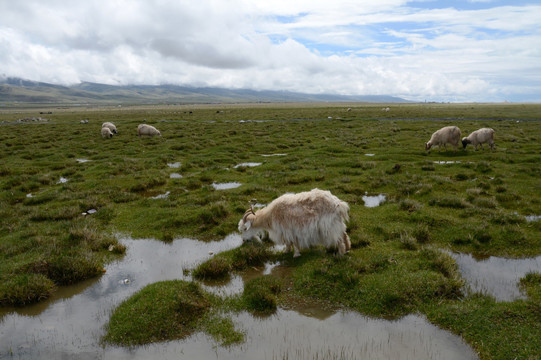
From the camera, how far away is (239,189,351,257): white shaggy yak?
28.0 ft

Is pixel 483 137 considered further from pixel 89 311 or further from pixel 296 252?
pixel 89 311

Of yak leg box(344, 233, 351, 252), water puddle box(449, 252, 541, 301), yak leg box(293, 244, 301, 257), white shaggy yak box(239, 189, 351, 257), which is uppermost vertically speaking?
white shaggy yak box(239, 189, 351, 257)

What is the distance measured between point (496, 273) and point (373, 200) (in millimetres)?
6447

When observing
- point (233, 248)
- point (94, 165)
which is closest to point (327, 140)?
point (94, 165)

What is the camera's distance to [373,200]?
14.0m

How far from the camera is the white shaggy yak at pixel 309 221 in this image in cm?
852

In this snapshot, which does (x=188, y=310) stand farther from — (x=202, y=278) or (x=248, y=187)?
(x=248, y=187)

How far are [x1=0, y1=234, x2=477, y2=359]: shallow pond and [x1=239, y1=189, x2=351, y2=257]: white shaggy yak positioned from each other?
88.4 inches

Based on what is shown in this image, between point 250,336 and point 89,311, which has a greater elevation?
point 250,336

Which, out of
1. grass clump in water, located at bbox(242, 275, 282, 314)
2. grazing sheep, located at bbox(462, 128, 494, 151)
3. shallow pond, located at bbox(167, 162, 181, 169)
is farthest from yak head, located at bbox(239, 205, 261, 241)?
grazing sheep, located at bbox(462, 128, 494, 151)

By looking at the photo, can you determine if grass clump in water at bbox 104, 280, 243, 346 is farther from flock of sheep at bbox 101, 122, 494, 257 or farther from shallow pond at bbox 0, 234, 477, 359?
flock of sheep at bbox 101, 122, 494, 257

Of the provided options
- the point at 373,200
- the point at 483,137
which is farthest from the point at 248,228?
the point at 483,137

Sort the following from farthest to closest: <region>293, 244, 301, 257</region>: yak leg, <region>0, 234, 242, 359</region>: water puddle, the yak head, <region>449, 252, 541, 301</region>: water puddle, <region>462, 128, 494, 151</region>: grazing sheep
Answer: <region>462, 128, 494, 151</region>: grazing sheep
the yak head
<region>293, 244, 301, 257</region>: yak leg
<region>449, 252, 541, 301</region>: water puddle
<region>0, 234, 242, 359</region>: water puddle

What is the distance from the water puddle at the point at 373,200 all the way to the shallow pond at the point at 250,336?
24.1ft
